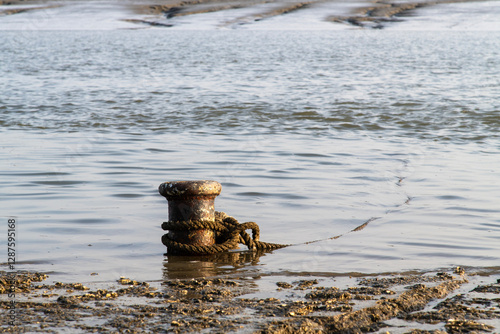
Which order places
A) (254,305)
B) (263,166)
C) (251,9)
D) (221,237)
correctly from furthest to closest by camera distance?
(251,9)
(263,166)
(221,237)
(254,305)

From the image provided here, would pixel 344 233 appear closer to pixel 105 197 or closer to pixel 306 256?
pixel 306 256

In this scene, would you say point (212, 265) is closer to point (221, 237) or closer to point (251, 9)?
point (221, 237)

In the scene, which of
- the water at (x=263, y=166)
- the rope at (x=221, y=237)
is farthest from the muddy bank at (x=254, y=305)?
the rope at (x=221, y=237)

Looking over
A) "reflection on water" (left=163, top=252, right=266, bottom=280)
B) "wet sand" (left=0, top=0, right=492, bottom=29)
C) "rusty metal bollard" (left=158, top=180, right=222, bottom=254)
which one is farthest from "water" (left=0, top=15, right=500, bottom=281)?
"wet sand" (left=0, top=0, right=492, bottom=29)

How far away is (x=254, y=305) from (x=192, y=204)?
1.30 meters

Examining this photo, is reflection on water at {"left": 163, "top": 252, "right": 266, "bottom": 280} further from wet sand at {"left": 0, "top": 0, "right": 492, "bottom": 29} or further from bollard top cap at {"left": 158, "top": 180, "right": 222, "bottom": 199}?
wet sand at {"left": 0, "top": 0, "right": 492, "bottom": 29}

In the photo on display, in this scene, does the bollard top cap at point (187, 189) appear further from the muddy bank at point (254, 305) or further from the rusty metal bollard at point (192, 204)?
the muddy bank at point (254, 305)

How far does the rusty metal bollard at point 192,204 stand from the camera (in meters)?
4.77

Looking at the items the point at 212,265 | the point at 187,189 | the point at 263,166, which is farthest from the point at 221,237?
the point at 263,166

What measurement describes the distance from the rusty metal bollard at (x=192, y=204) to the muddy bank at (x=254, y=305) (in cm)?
68

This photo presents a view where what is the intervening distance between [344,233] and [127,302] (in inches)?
98.4

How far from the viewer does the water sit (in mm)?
5090

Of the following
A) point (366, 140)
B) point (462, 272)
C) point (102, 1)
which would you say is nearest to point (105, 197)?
point (462, 272)

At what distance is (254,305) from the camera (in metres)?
3.74
